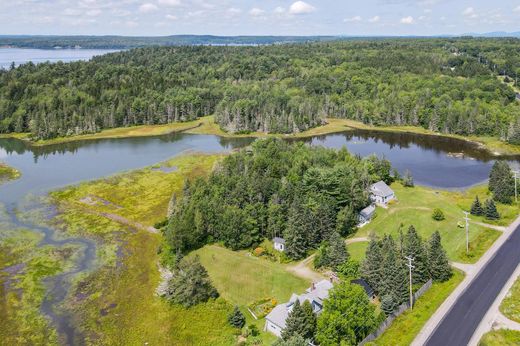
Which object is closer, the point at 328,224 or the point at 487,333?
the point at 487,333

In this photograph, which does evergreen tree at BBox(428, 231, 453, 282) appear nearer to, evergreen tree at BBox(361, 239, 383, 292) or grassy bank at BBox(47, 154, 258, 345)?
evergreen tree at BBox(361, 239, 383, 292)

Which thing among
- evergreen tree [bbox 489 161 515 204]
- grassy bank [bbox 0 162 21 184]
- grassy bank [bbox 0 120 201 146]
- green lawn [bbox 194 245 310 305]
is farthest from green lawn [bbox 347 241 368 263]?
grassy bank [bbox 0 120 201 146]

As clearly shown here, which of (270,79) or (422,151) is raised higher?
(270,79)

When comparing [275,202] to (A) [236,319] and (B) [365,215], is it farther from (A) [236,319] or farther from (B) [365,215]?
(A) [236,319]

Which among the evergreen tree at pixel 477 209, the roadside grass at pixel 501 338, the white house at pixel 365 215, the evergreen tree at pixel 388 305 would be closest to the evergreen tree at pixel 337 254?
the evergreen tree at pixel 388 305

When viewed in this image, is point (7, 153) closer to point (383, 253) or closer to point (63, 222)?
point (63, 222)

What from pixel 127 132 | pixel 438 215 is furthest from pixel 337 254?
pixel 127 132

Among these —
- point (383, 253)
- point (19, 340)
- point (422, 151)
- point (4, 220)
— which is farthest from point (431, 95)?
point (19, 340)
